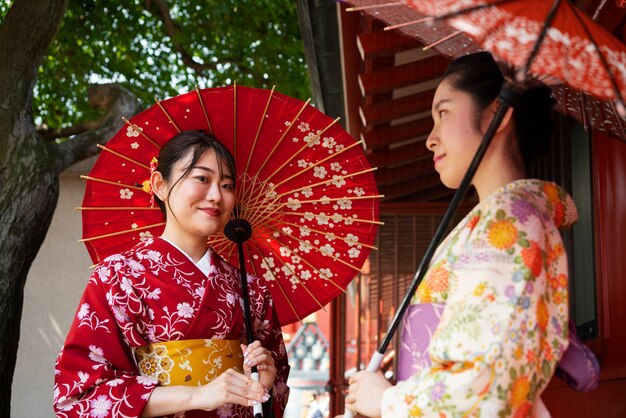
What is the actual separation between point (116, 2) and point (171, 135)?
7.42 m

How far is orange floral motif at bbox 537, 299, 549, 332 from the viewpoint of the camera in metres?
1.85

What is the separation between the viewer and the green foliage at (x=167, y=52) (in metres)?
10.5

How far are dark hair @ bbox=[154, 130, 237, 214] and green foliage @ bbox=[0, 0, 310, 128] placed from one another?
7.60m

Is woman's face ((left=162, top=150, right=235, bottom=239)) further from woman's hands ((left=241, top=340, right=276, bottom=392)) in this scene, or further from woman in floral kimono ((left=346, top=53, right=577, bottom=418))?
woman in floral kimono ((left=346, top=53, right=577, bottom=418))

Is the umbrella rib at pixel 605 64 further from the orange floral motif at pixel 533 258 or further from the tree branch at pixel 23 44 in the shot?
the tree branch at pixel 23 44

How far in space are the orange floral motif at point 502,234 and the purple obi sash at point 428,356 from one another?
0.21 meters

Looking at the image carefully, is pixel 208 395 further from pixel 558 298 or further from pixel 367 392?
pixel 558 298

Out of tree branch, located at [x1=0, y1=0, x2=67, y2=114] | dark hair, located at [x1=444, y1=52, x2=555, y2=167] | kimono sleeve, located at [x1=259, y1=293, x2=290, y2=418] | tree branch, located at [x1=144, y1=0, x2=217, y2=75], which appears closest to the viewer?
dark hair, located at [x1=444, y1=52, x2=555, y2=167]

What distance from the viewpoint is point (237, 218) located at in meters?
3.37

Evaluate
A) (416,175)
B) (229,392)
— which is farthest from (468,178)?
(416,175)

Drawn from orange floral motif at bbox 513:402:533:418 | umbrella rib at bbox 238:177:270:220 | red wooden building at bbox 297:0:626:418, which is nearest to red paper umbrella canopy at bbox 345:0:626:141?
orange floral motif at bbox 513:402:533:418

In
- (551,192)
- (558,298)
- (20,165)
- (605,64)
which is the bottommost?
(558,298)

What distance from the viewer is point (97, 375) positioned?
2.71m

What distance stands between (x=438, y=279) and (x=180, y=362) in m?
1.13
